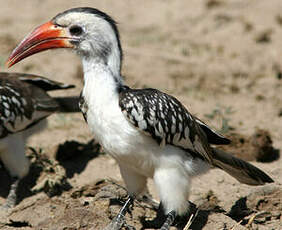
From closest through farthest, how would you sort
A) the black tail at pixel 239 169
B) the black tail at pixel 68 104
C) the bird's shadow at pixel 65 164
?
the black tail at pixel 239 169
the bird's shadow at pixel 65 164
the black tail at pixel 68 104

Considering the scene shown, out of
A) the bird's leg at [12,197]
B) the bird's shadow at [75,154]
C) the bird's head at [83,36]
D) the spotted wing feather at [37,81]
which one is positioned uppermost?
the bird's head at [83,36]

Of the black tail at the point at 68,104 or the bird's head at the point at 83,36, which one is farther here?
the black tail at the point at 68,104

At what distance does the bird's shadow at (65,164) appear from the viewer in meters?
6.70

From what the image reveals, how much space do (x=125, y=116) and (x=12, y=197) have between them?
211cm

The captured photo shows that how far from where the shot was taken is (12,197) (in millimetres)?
6250

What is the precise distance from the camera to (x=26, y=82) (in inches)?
271

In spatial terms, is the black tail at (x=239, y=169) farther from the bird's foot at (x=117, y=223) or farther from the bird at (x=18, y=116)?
the bird at (x=18, y=116)

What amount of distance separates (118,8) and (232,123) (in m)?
5.25

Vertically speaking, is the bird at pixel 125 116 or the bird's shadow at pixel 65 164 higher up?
the bird at pixel 125 116

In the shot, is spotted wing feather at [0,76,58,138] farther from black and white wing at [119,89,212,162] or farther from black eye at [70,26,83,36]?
black and white wing at [119,89,212,162]

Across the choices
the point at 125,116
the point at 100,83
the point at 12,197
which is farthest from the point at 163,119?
the point at 12,197

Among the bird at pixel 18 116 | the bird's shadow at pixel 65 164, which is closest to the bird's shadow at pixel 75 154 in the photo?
the bird's shadow at pixel 65 164

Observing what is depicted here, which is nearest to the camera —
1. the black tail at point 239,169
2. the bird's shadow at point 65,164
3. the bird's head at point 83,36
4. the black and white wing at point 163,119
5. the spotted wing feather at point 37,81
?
the black and white wing at point 163,119

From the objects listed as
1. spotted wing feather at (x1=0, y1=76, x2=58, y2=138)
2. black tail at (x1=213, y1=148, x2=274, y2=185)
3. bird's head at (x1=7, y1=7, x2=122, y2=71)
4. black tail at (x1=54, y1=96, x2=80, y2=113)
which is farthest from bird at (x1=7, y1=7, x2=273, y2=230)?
black tail at (x1=54, y1=96, x2=80, y2=113)
